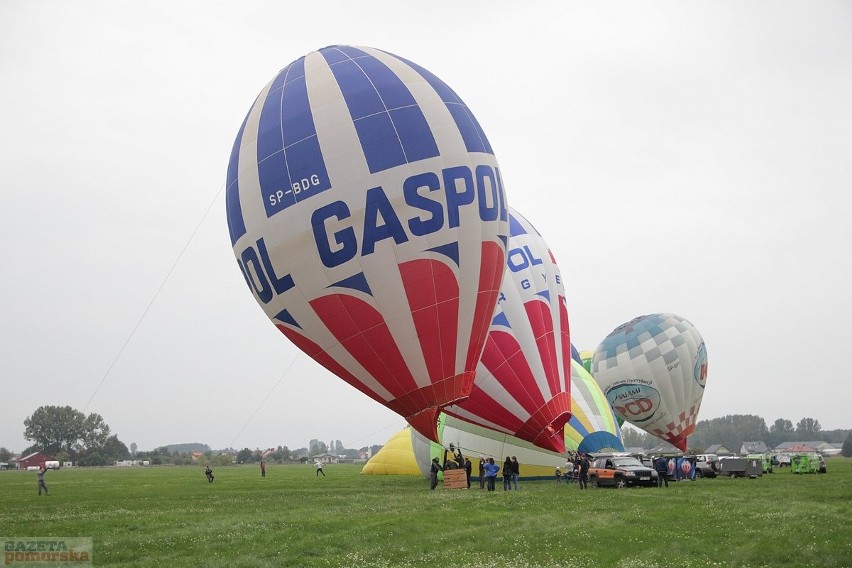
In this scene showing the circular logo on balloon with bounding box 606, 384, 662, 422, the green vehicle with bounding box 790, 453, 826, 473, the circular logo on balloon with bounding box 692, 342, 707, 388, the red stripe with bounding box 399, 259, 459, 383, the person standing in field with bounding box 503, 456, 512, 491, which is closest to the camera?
the red stripe with bounding box 399, 259, 459, 383

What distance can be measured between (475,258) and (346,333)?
3.65 meters

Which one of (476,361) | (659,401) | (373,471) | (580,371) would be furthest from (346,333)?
(373,471)

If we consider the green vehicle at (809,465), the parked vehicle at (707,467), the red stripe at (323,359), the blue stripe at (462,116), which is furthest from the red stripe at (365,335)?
the green vehicle at (809,465)

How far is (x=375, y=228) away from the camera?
62.7 feet

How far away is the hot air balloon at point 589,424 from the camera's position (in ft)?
90.7

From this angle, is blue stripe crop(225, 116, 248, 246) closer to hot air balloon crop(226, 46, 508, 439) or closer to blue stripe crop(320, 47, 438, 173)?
hot air balloon crop(226, 46, 508, 439)

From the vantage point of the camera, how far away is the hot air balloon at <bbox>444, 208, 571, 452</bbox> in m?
24.5

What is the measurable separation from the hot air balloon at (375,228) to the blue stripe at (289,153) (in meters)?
0.03

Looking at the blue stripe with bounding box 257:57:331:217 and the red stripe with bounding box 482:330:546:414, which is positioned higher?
the blue stripe with bounding box 257:57:331:217

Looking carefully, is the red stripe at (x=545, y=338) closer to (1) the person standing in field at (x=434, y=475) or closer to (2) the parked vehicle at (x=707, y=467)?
(1) the person standing in field at (x=434, y=475)

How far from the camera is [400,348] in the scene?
65.1ft

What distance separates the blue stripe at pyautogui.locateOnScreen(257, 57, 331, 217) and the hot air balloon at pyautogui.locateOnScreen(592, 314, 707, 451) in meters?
26.0

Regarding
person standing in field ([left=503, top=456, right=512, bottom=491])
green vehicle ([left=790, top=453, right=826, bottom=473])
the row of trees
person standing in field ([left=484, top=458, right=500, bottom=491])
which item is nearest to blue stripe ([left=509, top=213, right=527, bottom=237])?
person standing in field ([left=503, top=456, right=512, bottom=491])

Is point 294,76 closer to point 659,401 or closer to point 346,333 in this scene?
point 346,333
